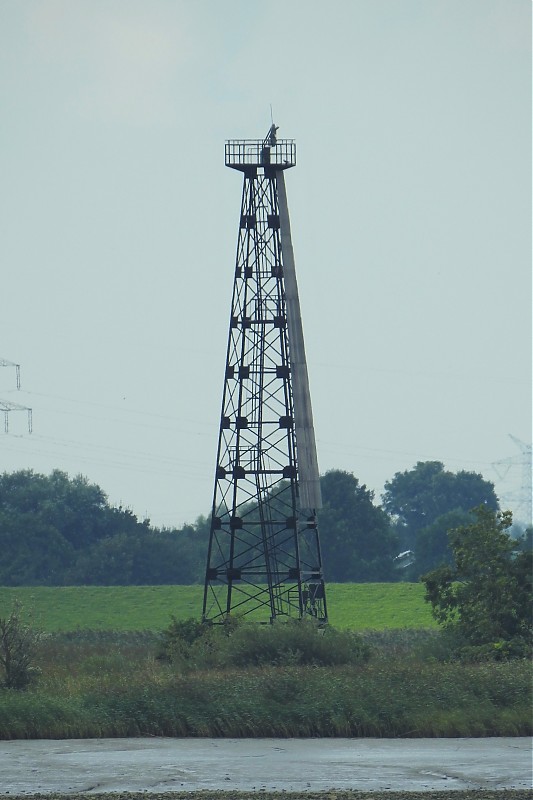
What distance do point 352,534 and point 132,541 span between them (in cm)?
1905

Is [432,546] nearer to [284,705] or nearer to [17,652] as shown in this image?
[17,652]

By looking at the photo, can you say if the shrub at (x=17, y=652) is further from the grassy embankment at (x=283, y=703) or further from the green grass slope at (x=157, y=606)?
the green grass slope at (x=157, y=606)

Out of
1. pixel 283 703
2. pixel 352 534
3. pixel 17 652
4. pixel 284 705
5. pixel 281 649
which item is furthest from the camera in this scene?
pixel 352 534

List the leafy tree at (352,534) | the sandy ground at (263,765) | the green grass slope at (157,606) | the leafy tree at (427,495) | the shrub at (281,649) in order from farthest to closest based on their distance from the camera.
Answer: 1. the leafy tree at (427,495)
2. the leafy tree at (352,534)
3. the green grass slope at (157,606)
4. the shrub at (281,649)
5. the sandy ground at (263,765)

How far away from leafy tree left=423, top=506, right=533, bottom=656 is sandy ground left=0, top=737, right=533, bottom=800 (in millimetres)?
10896

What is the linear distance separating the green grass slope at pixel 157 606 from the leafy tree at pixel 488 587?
1057 inches

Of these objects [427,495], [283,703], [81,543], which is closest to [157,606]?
[81,543]

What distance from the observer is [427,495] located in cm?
16938

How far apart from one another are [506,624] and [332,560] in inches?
3112

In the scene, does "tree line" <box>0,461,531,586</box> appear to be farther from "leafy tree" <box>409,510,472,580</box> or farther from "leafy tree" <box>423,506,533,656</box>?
"leafy tree" <box>423,506,533,656</box>

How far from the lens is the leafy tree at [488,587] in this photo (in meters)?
39.7

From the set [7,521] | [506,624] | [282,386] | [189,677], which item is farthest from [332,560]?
[189,677]

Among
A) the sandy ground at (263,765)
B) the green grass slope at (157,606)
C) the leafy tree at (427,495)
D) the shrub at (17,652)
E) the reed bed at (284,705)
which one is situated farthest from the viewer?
the leafy tree at (427,495)

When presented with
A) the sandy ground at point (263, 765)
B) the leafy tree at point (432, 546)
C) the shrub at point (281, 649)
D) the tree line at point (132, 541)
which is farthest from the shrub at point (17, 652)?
the leafy tree at point (432, 546)
